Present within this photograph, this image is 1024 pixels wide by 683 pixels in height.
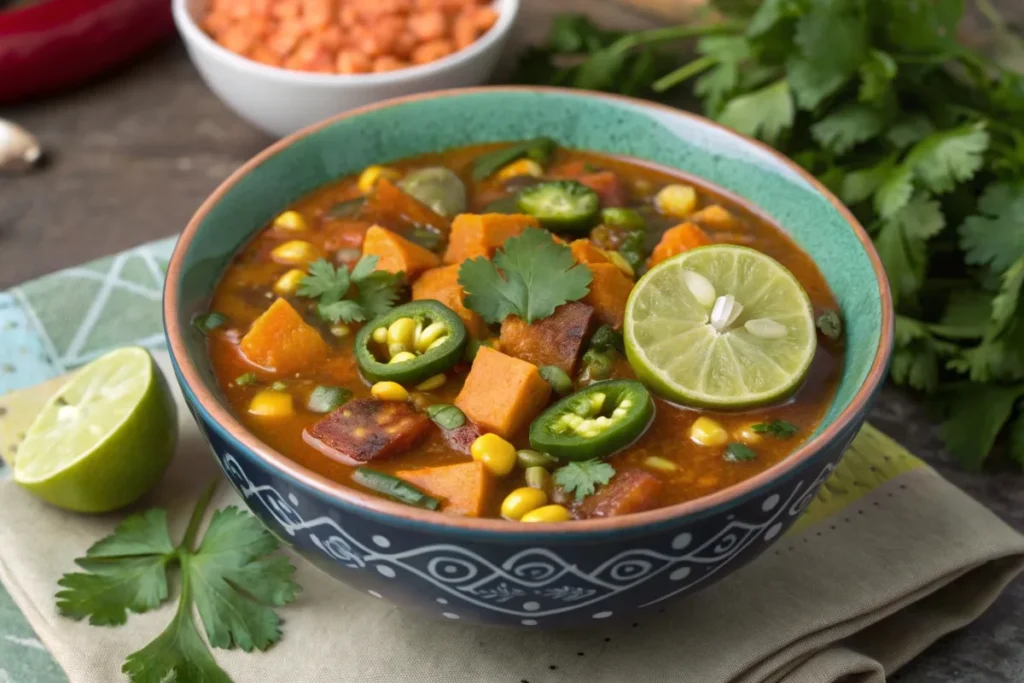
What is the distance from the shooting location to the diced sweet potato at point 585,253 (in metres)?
2.89

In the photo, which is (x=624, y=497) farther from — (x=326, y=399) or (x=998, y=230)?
(x=998, y=230)

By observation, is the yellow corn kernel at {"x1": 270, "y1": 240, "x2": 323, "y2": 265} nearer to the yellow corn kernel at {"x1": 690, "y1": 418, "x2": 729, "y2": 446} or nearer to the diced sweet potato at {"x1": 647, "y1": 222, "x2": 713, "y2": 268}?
the diced sweet potato at {"x1": 647, "y1": 222, "x2": 713, "y2": 268}

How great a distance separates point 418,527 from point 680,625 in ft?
2.79

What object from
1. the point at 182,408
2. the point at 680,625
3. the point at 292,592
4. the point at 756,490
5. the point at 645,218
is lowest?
the point at 182,408

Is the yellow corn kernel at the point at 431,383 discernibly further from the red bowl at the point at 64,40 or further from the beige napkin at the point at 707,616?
the red bowl at the point at 64,40

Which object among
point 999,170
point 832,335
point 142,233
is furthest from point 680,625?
point 142,233

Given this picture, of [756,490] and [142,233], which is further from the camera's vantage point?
[142,233]

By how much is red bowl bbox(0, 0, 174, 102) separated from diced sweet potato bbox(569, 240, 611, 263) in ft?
10.4

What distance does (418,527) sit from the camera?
85.6 inches

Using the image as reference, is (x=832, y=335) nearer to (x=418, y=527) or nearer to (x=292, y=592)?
(x=418, y=527)

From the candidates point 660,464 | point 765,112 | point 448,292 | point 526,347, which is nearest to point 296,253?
point 448,292

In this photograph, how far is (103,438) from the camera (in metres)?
2.86

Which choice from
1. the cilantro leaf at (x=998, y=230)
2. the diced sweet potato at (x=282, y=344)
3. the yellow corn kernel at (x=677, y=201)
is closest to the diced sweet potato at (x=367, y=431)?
the diced sweet potato at (x=282, y=344)

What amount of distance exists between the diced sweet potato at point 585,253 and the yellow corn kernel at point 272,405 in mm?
795
